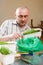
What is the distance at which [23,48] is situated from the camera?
1.37m

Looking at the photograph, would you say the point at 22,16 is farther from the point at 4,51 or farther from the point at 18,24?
the point at 4,51

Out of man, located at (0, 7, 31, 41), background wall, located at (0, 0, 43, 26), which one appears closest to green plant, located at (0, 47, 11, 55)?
man, located at (0, 7, 31, 41)

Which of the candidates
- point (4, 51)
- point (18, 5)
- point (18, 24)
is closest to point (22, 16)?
point (18, 24)

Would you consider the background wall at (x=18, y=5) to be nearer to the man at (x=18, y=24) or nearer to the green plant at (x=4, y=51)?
the man at (x=18, y=24)

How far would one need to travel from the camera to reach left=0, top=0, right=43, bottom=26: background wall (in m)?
5.53

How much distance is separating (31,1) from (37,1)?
0.78 feet

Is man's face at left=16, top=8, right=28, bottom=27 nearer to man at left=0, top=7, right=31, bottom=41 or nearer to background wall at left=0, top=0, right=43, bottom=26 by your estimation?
man at left=0, top=7, right=31, bottom=41

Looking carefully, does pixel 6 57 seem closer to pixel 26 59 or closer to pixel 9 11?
pixel 26 59

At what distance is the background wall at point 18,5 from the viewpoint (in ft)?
18.1

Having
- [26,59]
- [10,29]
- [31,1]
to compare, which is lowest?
[26,59]

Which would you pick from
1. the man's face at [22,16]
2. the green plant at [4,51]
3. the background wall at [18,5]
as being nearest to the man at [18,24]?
the man's face at [22,16]

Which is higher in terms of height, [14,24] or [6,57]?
[14,24]

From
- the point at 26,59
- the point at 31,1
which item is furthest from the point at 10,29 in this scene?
the point at 31,1

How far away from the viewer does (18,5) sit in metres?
5.67
